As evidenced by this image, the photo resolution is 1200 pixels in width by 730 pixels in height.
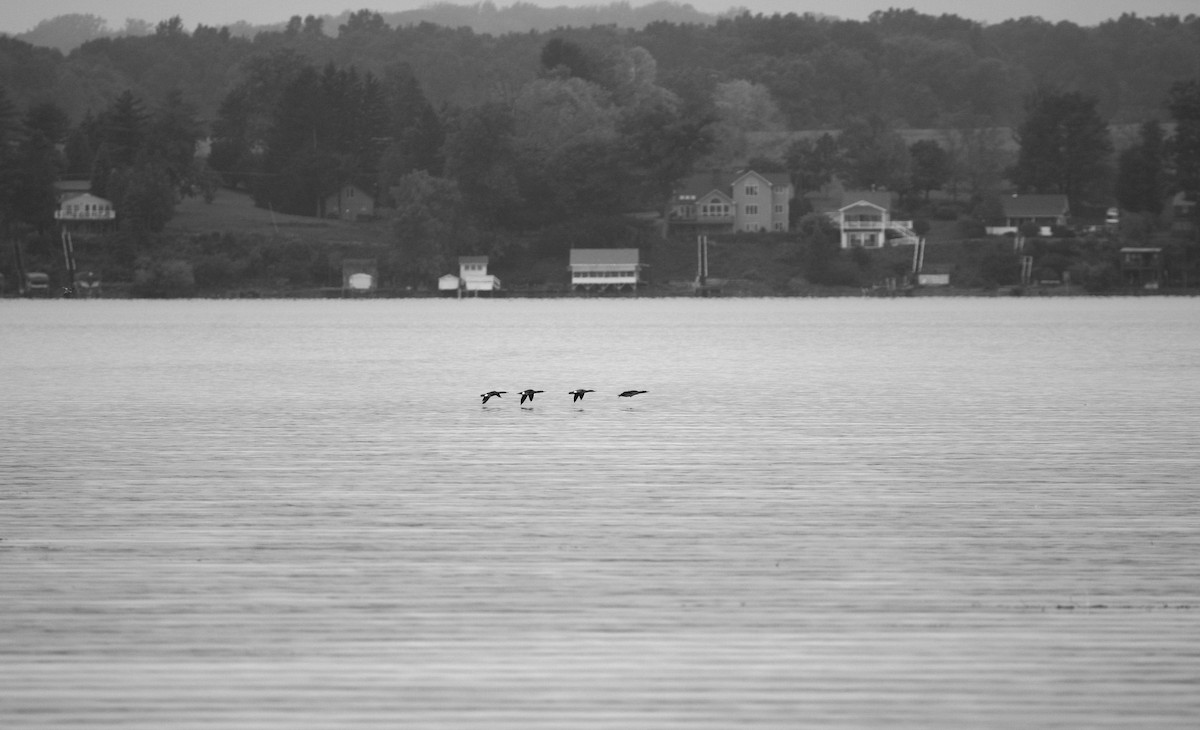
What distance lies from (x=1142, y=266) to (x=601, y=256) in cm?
4338

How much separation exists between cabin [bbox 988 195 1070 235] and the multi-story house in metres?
18.7

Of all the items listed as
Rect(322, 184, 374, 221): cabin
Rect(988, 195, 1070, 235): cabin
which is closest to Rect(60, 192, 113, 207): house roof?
Rect(322, 184, 374, 221): cabin

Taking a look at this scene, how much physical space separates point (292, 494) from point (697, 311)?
8864cm

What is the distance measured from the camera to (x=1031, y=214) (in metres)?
138

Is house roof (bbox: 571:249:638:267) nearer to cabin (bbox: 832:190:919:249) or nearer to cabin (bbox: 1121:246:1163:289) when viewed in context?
cabin (bbox: 832:190:919:249)

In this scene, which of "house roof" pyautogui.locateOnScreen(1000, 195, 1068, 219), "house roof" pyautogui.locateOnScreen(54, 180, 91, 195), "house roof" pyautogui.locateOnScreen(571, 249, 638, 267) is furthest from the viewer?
"house roof" pyautogui.locateOnScreen(54, 180, 91, 195)

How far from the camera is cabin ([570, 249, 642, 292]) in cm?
13575

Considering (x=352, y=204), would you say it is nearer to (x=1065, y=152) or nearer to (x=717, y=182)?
(x=717, y=182)

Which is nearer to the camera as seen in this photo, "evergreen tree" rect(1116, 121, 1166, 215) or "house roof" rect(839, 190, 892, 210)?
"house roof" rect(839, 190, 892, 210)

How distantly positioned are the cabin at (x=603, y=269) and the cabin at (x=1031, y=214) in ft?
99.4

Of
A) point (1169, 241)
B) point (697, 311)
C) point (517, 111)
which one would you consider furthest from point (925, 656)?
point (517, 111)

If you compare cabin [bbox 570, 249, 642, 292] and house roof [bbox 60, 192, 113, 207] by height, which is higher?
house roof [bbox 60, 192, 113, 207]

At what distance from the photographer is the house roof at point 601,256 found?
13550 cm

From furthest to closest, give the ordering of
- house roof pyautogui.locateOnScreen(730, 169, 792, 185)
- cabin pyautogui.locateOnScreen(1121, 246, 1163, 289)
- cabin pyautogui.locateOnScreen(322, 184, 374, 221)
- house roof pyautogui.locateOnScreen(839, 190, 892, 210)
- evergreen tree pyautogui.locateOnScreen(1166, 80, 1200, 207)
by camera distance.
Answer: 1. cabin pyautogui.locateOnScreen(322, 184, 374, 221)
2. house roof pyautogui.locateOnScreen(730, 169, 792, 185)
3. house roof pyautogui.locateOnScreen(839, 190, 892, 210)
4. evergreen tree pyautogui.locateOnScreen(1166, 80, 1200, 207)
5. cabin pyautogui.locateOnScreen(1121, 246, 1163, 289)
